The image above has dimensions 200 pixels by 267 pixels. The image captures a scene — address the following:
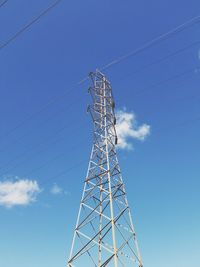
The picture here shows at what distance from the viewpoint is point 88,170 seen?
20.5 meters

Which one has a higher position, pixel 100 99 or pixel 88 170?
pixel 100 99

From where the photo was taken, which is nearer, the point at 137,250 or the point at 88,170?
the point at 137,250

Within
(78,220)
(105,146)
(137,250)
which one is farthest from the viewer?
(105,146)

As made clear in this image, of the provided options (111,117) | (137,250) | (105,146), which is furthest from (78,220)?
(111,117)

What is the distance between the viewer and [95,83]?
83.6 feet

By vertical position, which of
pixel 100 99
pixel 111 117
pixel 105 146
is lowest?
pixel 105 146

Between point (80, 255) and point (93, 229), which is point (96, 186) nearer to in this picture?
point (93, 229)

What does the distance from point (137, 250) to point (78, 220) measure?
352 cm

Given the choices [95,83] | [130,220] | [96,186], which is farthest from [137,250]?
[95,83]

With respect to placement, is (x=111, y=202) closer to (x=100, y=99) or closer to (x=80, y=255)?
(x=80, y=255)

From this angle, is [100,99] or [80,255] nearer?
[80,255]

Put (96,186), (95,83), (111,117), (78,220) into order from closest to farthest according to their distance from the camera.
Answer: (78,220) → (96,186) → (111,117) → (95,83)

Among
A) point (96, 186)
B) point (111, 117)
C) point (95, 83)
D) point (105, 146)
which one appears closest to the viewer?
point (96, 186)

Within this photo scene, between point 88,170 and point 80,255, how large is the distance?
5075mm
